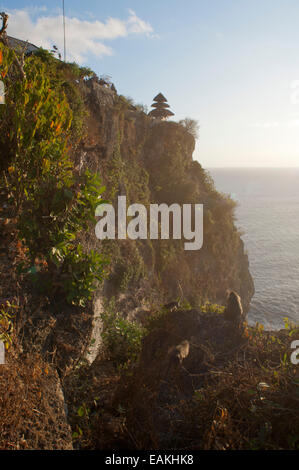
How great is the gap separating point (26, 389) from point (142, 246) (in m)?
14.3

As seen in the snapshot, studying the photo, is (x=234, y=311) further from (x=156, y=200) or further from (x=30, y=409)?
(x=156, y=200)

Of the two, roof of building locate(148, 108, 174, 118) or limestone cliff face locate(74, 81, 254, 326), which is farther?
roof of building locate(148, 108, 174, 118)

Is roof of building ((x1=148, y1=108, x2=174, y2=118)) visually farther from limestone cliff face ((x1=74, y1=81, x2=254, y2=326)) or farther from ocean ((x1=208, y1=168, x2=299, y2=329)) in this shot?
ocean ((x1=208, y1=168, x2=299, y2=329))

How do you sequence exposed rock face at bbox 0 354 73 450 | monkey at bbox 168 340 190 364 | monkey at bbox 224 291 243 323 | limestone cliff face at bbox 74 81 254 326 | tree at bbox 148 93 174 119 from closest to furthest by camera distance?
exposed rock face at bbox 0 354 73 450 < monkey at bbox 168 340 190 364 < monkey at bbox 224 291 243 323 < limestone cliff face at bbox 74 81 254 326 < tree at bbox 148 93 174 119

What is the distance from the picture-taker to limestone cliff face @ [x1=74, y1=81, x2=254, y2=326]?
14508 millimetres

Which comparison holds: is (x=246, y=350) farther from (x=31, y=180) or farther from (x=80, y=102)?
Result: (x=80, y=102)

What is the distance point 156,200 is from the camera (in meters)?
23.3

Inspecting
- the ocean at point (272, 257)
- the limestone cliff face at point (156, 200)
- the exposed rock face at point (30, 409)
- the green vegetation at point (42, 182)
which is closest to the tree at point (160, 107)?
the limestone cliff face at point (156, 200)

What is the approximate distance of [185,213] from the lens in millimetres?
24453

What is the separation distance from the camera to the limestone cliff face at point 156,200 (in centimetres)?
1451

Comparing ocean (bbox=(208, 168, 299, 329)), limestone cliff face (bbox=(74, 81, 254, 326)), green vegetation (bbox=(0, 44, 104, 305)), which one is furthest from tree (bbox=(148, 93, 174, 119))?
green vegetation (bbox=(0, 44, 104, 305))

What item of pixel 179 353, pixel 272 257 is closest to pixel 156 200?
pixel 179 353
